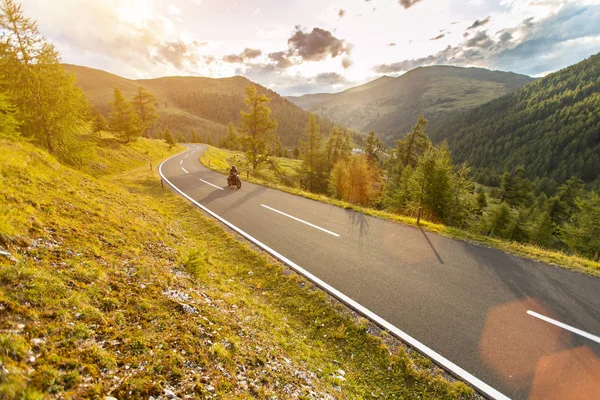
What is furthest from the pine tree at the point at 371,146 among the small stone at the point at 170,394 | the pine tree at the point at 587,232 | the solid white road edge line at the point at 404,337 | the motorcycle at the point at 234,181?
the small stone at the point at 170,394

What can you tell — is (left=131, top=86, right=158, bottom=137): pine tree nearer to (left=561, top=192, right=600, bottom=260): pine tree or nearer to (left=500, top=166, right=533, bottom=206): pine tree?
(left=500, top=166, right=533, bottom=206): pine tree

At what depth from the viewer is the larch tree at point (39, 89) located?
44.9 feet

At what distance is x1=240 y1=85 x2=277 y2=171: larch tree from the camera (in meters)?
34.2

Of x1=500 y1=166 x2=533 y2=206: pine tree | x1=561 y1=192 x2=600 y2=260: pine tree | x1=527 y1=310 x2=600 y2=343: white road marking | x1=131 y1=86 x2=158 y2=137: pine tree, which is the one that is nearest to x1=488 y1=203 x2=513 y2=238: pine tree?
x1=561 y1=192 x2=600 y2=260: pine tree

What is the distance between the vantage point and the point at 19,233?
4.61 meters

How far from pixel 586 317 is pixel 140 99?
64.2 m

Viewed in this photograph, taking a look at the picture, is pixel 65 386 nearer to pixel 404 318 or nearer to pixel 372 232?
pixel 404 318

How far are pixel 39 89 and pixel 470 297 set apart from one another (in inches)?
929

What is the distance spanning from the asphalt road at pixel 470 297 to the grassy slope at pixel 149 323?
0.96 m

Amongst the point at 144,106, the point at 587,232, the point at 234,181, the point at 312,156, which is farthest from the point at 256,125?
the point at 587,232

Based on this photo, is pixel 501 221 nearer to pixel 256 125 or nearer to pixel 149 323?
pixel 256 125

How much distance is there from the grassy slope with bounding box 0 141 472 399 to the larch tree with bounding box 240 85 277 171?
93.2ft

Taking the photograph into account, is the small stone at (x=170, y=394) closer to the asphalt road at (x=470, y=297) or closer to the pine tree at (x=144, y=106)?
the asphalt road at (x=470, y=297)

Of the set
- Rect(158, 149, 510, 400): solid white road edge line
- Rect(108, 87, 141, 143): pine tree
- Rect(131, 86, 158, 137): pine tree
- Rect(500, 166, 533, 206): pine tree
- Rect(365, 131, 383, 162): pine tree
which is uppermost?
Rect(131, 86, 158, 137): pine tree
